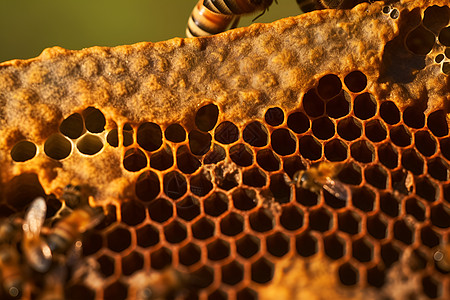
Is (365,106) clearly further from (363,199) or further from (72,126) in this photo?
(72,126)

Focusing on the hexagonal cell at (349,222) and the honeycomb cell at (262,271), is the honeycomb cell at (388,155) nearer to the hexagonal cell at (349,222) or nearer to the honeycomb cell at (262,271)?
the hexagonal cell at (349,222)

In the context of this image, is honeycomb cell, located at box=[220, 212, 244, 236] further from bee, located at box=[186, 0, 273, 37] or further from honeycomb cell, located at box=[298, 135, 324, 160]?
→ bee, located at box=[186, 0, 273, 37]

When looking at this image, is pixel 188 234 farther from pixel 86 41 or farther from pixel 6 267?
pixel 86 41

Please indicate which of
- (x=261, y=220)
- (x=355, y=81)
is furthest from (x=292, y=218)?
(x=355, y=81)

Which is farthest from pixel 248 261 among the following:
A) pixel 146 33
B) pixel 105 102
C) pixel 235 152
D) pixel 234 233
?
pixel 146 33

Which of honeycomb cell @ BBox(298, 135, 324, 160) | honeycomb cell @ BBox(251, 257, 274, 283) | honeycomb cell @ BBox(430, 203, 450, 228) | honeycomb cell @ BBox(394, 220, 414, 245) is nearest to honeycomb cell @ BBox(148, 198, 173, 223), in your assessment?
honeycomb cell @ BBox(251, 257, 274, 283)

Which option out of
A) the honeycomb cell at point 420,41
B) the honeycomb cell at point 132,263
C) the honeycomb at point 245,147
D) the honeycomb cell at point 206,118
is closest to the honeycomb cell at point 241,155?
the honeycomb at point 245,147
